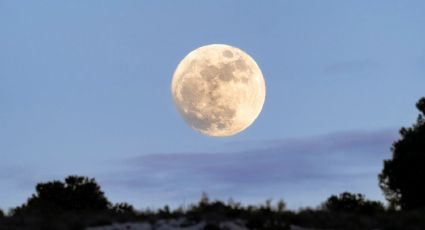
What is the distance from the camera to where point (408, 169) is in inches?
2459

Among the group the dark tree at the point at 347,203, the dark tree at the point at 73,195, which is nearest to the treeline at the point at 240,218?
the dark tree at the point at 347,203

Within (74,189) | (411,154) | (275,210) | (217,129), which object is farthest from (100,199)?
(275,210)

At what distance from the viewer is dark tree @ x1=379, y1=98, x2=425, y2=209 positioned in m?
61.4

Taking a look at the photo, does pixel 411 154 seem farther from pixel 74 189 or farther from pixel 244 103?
pixel 74 189

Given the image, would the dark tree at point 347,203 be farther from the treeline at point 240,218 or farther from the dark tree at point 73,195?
the dark tree at point 73,195

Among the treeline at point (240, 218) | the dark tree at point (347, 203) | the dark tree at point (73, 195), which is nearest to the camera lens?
the treeline at point (240, 218)

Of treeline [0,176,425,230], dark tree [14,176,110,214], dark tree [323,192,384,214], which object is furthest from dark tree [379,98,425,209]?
dark tree [14,176,110,214]

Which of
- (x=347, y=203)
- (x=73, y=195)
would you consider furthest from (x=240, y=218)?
(x=73, y=195)

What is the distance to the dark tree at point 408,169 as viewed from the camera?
201 ft

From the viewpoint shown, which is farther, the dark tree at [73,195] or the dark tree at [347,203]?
the dark tree at [73,195]

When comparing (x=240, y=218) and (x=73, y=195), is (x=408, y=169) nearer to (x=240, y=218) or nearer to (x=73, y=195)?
(x=240, y=218)

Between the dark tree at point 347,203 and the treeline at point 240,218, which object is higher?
the dark tree at point 347,203

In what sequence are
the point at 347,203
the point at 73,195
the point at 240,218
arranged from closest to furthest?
the point at 240,218
the point at 347,203
the point at 73,195

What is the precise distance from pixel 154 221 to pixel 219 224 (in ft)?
13.2
